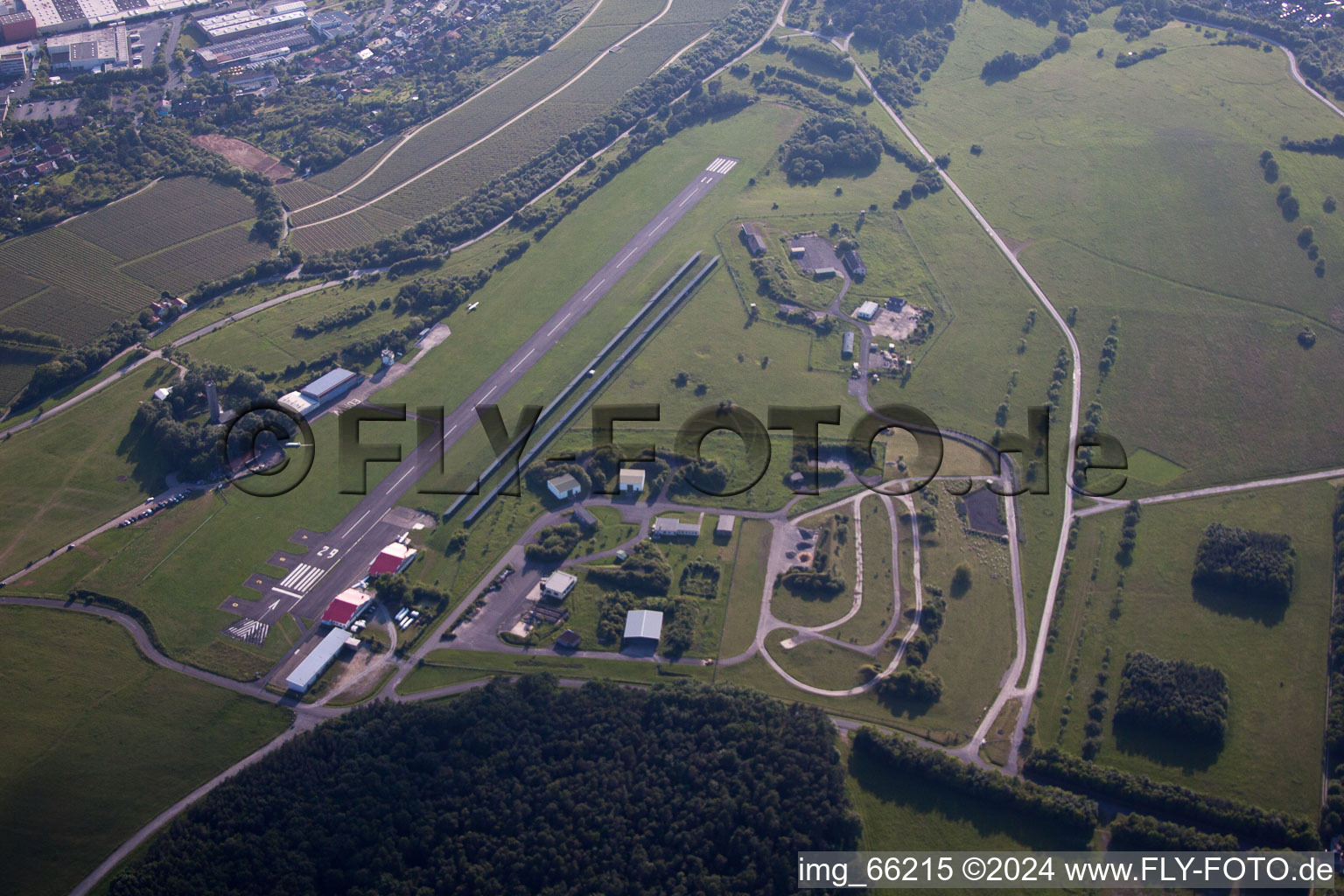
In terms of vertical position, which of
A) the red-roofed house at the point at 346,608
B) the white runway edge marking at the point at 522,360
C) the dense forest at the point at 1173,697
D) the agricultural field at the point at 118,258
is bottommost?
the dense forest at the point at 1173,697

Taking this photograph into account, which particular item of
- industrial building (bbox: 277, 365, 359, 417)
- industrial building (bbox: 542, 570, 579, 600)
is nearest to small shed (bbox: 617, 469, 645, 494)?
industrial building (bbox: 542, 570, 579, 600)

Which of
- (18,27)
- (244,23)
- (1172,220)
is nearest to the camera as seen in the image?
(1172,220)

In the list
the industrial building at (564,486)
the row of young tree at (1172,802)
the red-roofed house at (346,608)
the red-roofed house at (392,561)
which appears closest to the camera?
the row of young tree at (1172,802)

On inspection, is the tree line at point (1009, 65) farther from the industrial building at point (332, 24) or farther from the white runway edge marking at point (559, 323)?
the industrial building at point (332, 24)

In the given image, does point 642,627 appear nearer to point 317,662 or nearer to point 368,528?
point 317,662

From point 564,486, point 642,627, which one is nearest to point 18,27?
point 564,486

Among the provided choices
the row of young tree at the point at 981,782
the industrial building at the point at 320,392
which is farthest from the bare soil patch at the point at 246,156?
the row of young tree at the point at 981,782

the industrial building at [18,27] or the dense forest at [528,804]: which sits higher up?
the industrial building at [18,27]
